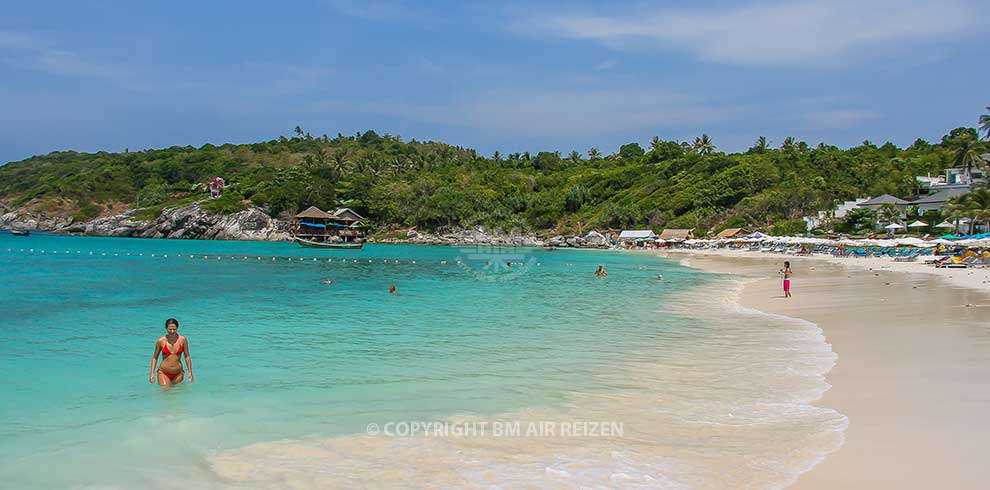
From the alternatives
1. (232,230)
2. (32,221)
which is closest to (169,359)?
(232,230)

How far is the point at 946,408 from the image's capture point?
6523 millimetres

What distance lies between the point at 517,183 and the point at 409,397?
343ft

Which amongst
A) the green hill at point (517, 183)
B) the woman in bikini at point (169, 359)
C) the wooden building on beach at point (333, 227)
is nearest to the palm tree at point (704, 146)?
the green hill at point (517, 183)

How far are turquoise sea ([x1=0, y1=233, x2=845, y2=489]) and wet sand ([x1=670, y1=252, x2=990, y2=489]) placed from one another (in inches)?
12.7

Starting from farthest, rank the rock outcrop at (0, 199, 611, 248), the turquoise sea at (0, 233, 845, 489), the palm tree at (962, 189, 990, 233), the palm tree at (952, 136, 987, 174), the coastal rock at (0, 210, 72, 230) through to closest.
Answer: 1. the coastal rock at (0, 210, 72, 230)
2. the rock outcrop at (0, 199, 611, 248)
3. the palm tree at (952, 136, 987, 174)
4. the palm tree at (962, 189, 990, 233)
5. the turquoise sea at (0, 233, 845, 489)

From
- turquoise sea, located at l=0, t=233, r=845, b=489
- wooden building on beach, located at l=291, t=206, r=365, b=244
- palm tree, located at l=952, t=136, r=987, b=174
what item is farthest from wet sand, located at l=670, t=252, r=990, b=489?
wooden building on beach, located at l=291, t=206, r=365, b=244

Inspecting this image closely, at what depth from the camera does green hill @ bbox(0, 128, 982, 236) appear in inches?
3258

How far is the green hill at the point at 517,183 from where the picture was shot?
82.8 m

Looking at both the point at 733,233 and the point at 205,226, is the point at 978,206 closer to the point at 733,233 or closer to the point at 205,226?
the point at 733,233

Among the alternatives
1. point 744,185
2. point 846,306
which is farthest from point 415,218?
point 846,306

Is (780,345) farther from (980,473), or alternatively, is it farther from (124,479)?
(124,479)

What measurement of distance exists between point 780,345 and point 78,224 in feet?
411

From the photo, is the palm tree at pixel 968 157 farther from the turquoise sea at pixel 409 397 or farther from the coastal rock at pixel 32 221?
the coastal rock at pixel 32 221

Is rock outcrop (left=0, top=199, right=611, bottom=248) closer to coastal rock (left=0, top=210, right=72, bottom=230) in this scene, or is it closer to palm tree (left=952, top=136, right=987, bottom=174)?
coastal rock (left=0, top=210, right=72, bottom=230)
